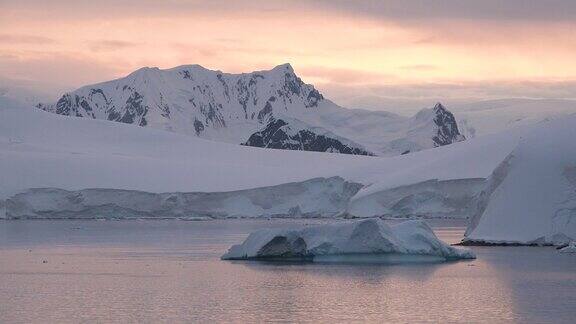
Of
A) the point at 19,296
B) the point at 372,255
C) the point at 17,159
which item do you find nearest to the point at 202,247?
the point at 372,255

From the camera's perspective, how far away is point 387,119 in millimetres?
175625

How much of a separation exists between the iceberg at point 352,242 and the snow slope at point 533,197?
17.2 feet

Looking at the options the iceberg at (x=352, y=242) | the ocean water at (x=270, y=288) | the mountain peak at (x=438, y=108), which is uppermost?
the mountain peak at (x=438, y=108)

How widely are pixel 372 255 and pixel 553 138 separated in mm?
10403

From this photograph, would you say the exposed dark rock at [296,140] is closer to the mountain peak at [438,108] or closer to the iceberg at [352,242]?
the mountain peak at [438,108]

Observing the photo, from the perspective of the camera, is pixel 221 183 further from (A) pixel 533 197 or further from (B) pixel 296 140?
(B) pixel 296 140

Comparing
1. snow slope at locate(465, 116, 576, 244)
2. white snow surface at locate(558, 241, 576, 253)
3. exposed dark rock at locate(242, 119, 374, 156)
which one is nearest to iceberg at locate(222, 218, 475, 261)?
white snow surface at locate(558, 241, 576, 253)

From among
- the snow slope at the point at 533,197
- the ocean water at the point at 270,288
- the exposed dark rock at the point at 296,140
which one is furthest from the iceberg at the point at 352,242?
the exposed dark rock at the point at 296,140

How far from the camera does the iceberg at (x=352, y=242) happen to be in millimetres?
27609

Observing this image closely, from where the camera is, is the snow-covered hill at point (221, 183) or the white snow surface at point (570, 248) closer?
the white snow surface at point (570, 248)

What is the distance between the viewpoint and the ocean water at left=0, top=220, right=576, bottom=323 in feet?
62.2

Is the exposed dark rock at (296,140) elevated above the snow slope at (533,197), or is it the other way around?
the exposed dark rock at (296,140)

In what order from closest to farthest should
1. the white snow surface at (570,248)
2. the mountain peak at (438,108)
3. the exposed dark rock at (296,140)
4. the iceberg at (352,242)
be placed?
the iceberg at (352,242) → the white snow surface at (570,248) → the exposed dark rock at (296,140) → the mountain peak at (438,108)

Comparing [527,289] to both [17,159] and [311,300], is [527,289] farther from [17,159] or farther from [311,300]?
[17,159]
